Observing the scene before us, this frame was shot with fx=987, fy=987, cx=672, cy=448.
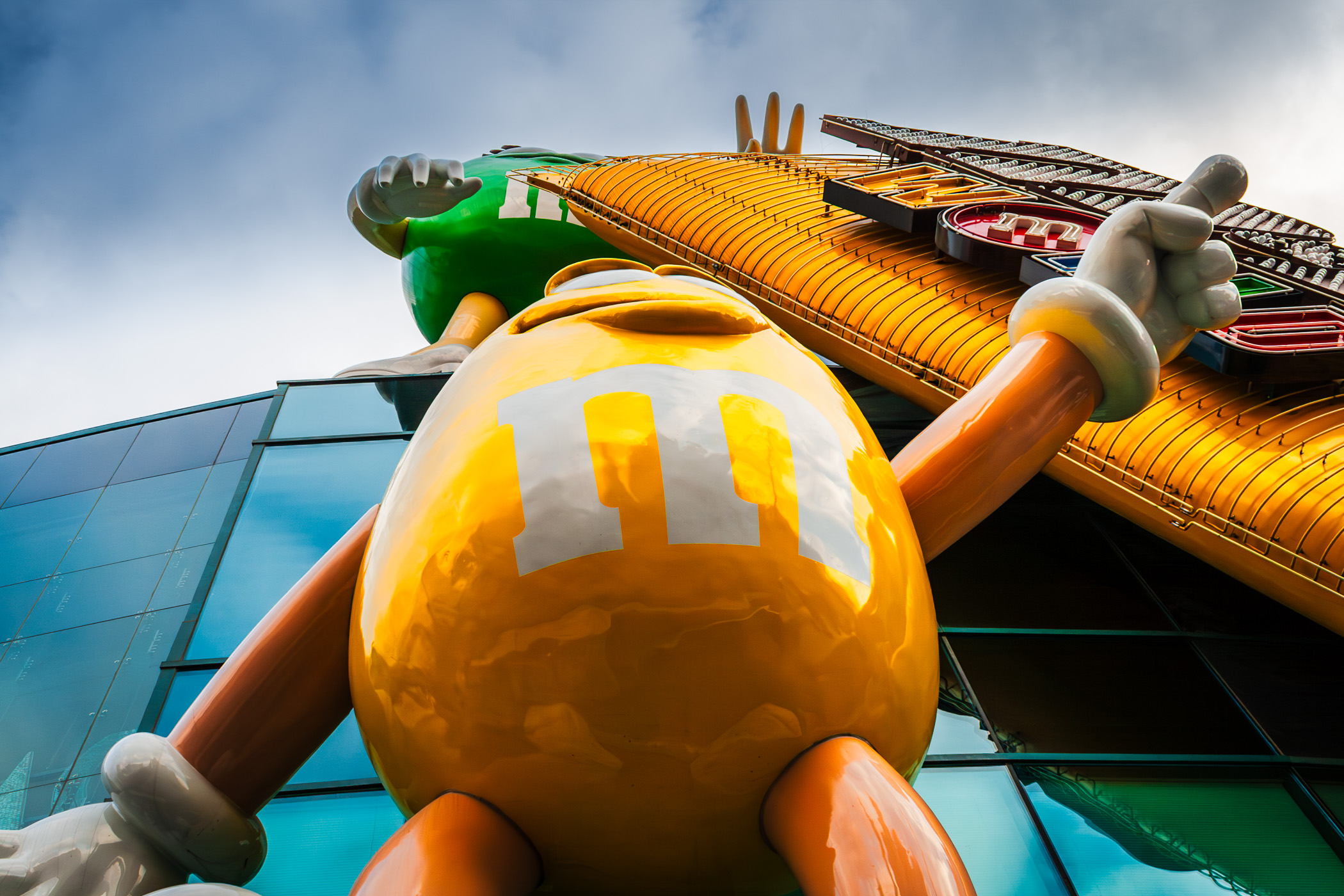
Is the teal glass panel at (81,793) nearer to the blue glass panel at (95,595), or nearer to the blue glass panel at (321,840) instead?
the blue glass panel at (321,840)

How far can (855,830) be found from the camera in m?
2.07

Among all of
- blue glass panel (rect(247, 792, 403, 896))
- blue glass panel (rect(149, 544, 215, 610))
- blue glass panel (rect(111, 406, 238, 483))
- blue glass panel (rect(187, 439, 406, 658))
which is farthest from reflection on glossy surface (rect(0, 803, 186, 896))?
blue glass panel (rect(111, 406, 238, 483))

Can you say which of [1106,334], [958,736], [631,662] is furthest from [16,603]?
[1106,334]

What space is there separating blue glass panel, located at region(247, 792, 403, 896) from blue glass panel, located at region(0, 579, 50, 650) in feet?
9.51

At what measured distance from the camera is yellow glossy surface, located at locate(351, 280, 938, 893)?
2.15 metres

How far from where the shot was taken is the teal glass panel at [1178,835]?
4.16 m

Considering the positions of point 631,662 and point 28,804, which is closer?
point 631,662

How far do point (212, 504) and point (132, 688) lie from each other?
2.03m

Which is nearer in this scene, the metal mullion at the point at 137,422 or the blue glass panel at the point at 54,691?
the blue glass panel at the point at 54,691

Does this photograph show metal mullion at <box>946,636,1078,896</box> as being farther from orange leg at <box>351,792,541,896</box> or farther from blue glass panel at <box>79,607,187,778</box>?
blue glass panel at <box>79,607,187,778</box>

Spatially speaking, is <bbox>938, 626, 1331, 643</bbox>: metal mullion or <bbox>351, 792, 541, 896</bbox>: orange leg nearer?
<bbox>351, 792, 541, 896</bbox>: orange leg

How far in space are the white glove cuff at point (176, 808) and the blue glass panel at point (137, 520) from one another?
15.1 ft

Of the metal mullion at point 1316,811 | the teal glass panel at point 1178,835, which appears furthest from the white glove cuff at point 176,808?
the metal mullion at point 1316,811

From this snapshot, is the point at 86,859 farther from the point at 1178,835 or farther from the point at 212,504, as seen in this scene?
the point at 212,504
